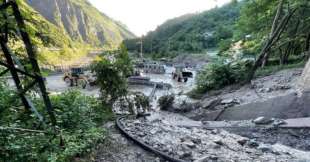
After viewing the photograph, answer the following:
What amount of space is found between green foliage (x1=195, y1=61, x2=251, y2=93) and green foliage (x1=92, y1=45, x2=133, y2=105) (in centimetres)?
548

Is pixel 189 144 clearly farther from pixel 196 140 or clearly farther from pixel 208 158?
pixel 208 158

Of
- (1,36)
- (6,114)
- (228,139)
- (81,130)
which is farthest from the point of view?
(228,139)

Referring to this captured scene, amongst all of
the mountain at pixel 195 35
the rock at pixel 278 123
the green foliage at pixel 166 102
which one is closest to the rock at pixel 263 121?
the rock at pixel 278 123

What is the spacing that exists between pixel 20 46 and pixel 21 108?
87 cm

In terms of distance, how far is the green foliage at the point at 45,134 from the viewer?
7.03ft

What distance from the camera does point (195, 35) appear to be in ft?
168

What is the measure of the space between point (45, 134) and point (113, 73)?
3.39m

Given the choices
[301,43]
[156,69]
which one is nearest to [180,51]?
[156,69]

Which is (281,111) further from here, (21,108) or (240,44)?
(240,44)

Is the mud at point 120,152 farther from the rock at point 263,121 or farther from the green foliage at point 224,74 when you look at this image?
the green foliage at point 224,74

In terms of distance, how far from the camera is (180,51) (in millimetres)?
47938

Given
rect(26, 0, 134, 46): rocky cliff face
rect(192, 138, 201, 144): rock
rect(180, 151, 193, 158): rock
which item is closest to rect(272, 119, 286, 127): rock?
rect(192, 138, 201, 144): rock

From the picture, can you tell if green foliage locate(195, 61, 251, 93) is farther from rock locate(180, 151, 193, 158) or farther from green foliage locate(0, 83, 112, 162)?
green foliage locate(0, 83, 112, 162)

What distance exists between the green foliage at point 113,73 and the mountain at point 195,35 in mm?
35911
